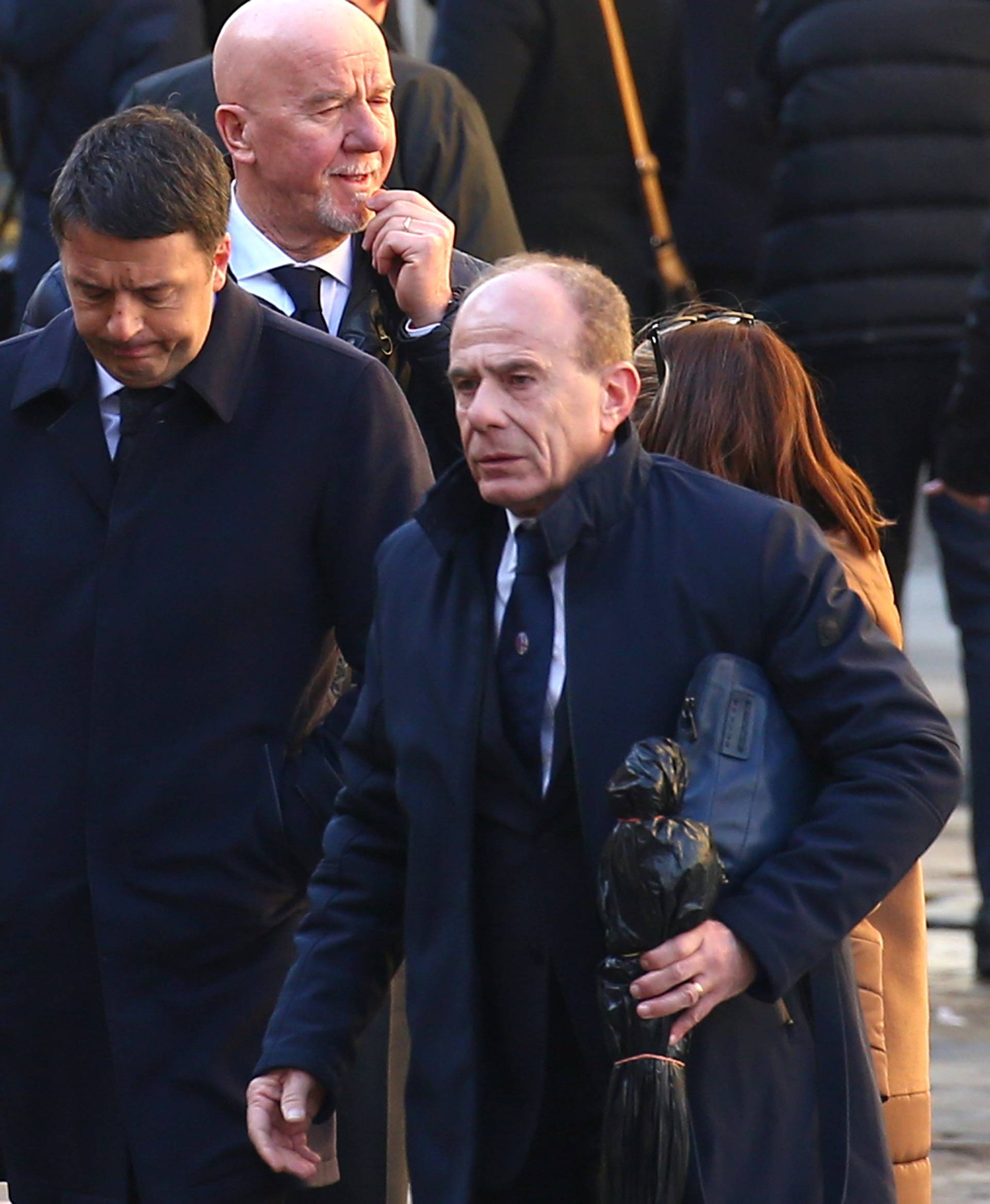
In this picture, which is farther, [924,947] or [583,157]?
[583,157]

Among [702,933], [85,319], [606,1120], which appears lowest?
[606,1120]

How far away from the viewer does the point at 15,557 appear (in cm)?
347

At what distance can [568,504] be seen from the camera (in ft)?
9.71

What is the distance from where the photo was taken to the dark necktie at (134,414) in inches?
137

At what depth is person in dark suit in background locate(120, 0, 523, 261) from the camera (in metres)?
4.49

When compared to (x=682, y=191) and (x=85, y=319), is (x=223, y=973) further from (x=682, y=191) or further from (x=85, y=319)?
(x=682, y=191)

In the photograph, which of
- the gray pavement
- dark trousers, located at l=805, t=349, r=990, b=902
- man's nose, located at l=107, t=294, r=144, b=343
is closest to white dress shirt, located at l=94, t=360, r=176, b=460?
man's nose, located at l=107, t=294, r=144, b=343

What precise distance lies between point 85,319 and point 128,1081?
97cm

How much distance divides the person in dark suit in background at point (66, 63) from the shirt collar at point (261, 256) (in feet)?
5.69

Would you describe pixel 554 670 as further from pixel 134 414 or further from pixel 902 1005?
pixel 902 1005

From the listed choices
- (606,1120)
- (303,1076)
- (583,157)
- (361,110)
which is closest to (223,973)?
(303,1076)

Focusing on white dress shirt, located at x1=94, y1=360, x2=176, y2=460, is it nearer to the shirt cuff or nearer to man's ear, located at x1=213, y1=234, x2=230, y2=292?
man's ear, located at x1=213, y1=234, x2=230, y2=292

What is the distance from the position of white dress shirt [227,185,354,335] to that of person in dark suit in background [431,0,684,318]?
1968mm

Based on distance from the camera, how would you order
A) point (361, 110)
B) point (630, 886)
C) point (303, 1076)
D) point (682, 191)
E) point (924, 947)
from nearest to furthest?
point (630, 886) → point (303, 1076) → point (924, 947) → point (361, 110) → point (682, 191)
